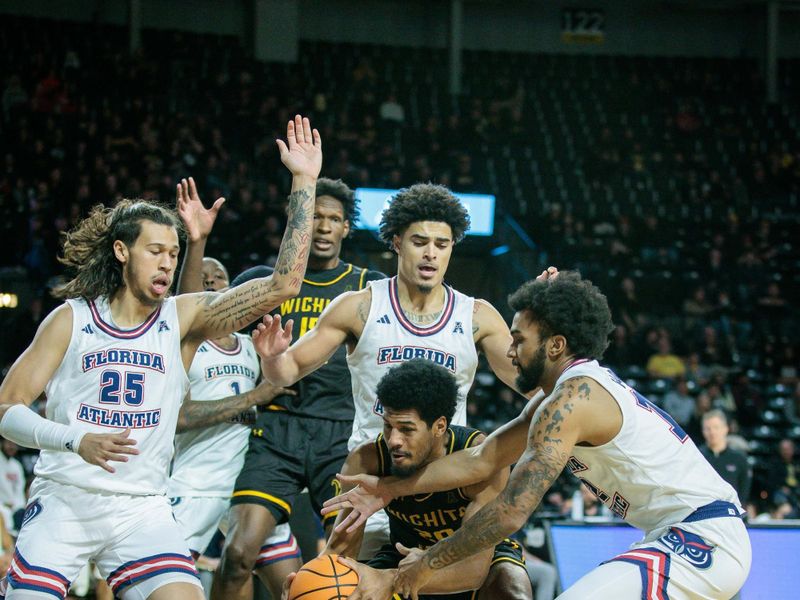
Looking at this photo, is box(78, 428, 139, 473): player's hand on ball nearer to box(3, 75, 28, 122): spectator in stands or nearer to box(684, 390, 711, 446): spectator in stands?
box(684, 390, 711, 446): spectator in stands

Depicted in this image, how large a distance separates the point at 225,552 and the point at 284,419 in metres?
0.82

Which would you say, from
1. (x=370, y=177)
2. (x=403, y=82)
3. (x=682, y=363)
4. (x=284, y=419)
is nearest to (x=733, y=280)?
(x=682, y=363)

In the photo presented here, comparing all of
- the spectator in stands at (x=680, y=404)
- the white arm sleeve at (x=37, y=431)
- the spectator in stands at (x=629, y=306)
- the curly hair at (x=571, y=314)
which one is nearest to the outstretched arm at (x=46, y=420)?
the white arm sleeve at (x=37, y=431)

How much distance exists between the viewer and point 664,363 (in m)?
15.0

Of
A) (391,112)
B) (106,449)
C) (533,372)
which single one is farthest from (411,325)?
(391,112)

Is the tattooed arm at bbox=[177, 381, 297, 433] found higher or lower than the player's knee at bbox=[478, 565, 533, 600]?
higher

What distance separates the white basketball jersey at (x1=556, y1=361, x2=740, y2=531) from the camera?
157 inches

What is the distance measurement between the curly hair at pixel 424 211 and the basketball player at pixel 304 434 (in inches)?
23.7

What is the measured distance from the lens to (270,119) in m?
19.2

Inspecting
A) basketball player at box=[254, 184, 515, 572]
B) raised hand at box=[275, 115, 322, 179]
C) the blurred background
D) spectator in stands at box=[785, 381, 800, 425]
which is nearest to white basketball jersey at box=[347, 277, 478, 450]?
basketball player at box=[254, 184, 515, 572]

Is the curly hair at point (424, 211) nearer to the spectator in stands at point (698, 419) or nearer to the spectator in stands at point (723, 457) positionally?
the spectator in stands at point (723, 457)

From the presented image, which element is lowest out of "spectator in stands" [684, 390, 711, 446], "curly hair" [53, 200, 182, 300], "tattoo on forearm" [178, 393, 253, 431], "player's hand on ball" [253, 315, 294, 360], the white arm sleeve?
"spectator in stands" [684, 390, 711, 446]

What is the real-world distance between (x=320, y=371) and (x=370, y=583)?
1953 millimetres

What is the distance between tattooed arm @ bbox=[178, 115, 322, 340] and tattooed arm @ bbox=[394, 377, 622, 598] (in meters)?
1.39
